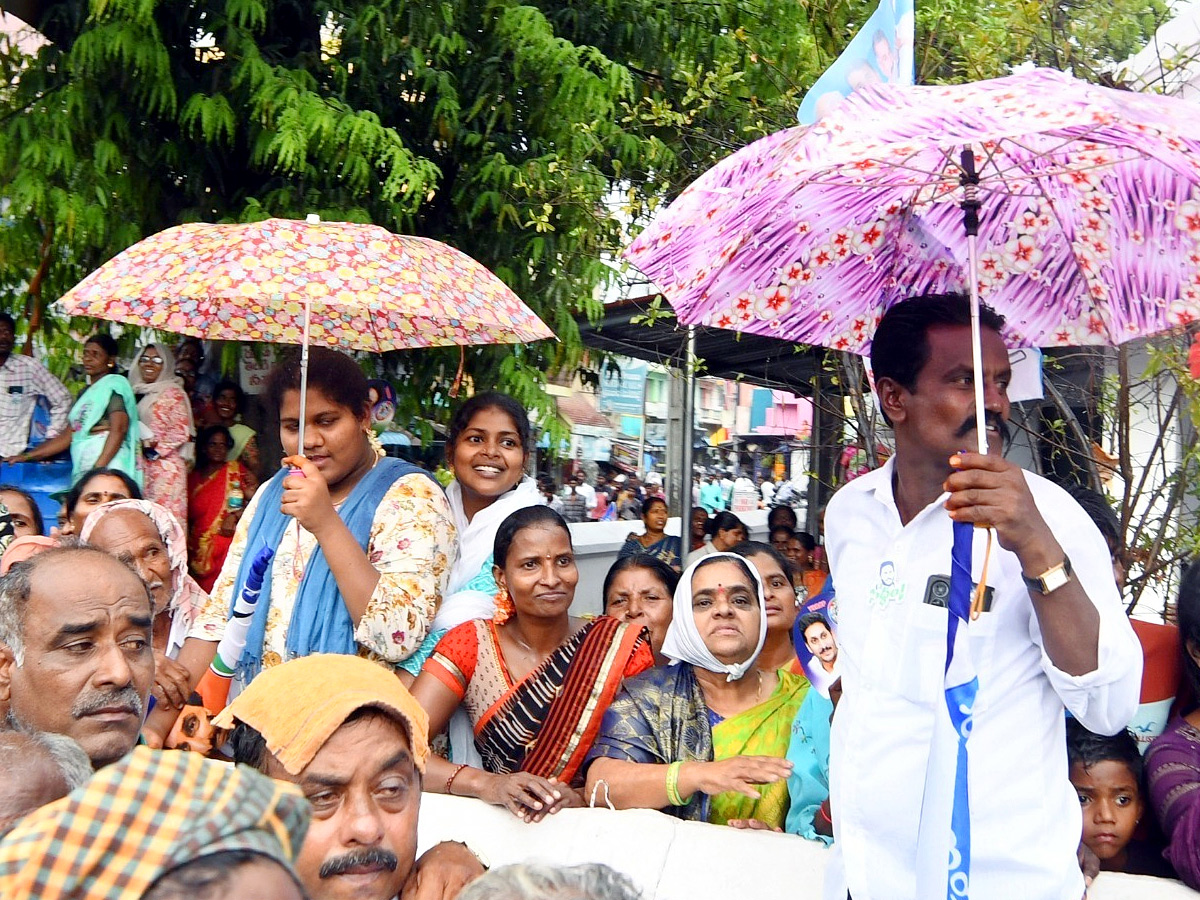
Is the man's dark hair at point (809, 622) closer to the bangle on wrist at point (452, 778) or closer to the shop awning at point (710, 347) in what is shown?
the bangle on wrist at point (452, 778)

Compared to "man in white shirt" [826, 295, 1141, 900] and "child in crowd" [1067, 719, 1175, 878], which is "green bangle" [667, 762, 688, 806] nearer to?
"man in white shirt" [826, 295, 1141, 900]

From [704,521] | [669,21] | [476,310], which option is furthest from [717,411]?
[476,310]

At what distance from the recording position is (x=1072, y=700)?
7.57 ft

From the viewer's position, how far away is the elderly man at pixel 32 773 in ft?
6.78

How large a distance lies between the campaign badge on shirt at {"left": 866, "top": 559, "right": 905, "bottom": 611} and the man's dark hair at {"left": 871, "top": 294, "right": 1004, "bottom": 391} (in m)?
0.39

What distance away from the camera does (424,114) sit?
691cm

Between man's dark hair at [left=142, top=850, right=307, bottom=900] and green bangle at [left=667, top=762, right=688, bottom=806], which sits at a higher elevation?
man's dark hair at [left=142, top=850, right=307, bottom=900]

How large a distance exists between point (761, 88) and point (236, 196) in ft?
10.1

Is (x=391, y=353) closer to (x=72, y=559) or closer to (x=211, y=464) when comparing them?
(x=211, y=464)

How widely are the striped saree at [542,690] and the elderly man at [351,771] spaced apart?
125 centimetres

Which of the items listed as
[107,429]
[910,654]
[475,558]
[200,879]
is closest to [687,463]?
[107,429]

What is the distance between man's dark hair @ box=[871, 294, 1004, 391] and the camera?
8.55 feet

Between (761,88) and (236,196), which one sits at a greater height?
(761,88)

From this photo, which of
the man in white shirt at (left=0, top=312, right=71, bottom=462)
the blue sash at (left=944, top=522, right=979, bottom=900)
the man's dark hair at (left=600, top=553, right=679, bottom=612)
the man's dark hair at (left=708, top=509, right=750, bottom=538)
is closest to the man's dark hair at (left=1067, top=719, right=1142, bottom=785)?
the blue sash at (left=944, top=522, right=979, bottom=900)
